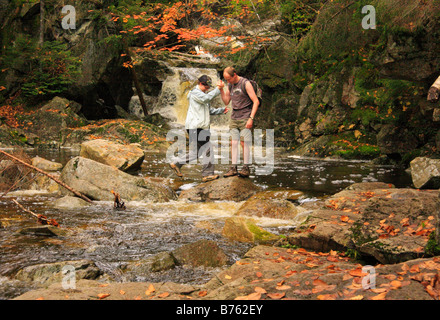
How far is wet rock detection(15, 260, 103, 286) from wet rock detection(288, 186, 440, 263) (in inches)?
110

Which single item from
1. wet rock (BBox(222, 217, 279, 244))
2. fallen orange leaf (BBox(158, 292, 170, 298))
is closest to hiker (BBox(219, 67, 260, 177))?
wet rock (BBox(222, 217, 279, 244))

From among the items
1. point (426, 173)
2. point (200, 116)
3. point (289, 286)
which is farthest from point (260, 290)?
point (426, 173)

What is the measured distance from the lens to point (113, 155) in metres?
10.4

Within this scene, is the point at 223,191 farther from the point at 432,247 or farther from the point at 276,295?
the point at 276,295

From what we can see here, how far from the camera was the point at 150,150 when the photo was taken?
53.8 feet

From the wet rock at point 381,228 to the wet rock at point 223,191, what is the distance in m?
2.80

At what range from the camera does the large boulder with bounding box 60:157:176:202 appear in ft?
28.0

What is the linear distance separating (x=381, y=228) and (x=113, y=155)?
24.9 ft

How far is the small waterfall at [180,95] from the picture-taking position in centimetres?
2172

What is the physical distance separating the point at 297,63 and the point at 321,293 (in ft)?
53.4

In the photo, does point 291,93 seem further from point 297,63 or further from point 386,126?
point 386,126

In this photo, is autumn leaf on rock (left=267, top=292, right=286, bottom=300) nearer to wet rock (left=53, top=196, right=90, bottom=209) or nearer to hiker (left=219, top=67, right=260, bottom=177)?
hiker (left=219, top=67, right=260, bottom=177)

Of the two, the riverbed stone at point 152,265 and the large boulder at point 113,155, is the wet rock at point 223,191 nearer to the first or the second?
the large boulder at point 113,155

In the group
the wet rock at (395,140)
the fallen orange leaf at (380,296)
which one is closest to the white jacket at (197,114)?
the fallen orange leaf at (380,296)
